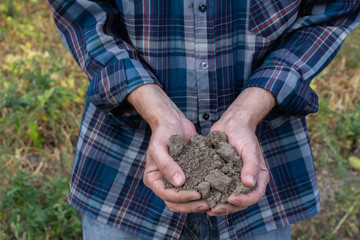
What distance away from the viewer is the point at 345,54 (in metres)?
3.83

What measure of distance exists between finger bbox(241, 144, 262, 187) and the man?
0.7 inches

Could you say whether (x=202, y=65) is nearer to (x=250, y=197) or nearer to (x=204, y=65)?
(x=204, y=65)

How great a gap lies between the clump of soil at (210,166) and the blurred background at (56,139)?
123 centimetres

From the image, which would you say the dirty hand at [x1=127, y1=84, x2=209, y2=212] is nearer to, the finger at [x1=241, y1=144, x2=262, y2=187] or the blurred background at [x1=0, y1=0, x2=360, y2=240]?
the finger at [x1=241, y1=144, x2=262, y2=187]

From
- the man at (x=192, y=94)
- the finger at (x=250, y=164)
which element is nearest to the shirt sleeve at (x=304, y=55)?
the man at (x=192, y=94)

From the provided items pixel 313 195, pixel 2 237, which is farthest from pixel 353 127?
pixel 2 237

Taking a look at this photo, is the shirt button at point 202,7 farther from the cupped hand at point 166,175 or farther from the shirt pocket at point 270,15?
the cupped hand at point 166,175

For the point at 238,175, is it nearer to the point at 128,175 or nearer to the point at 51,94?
the point at 128,175

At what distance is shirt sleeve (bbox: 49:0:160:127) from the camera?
48.1 inches

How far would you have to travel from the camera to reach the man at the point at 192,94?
48.3 inches

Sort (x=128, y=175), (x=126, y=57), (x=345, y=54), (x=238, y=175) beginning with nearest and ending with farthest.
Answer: (x=238, y=175) < (x=126, y=57) < (x=128, y=175) < (x=345, y=54)

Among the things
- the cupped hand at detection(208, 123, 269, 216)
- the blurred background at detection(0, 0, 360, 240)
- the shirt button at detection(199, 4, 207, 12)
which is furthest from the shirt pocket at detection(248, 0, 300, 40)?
the blurred background at detection(0, 0, 360, 240)

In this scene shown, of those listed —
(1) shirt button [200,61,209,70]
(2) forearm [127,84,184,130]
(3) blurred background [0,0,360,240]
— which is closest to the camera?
(2) forearm [127,84,184,130]

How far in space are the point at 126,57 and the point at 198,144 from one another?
38 cm
